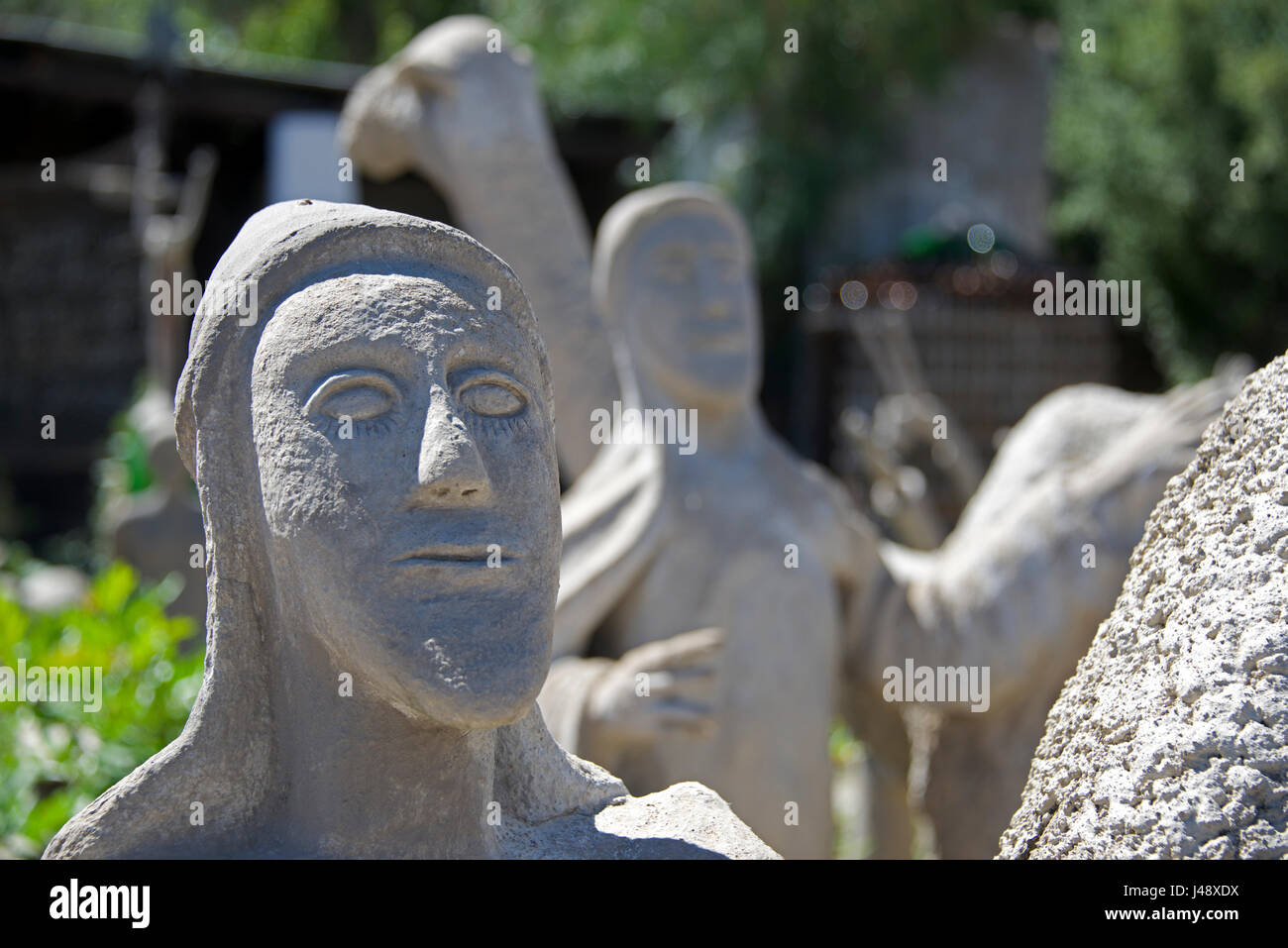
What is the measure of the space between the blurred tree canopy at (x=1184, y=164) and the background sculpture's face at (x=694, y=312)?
7.61 metres

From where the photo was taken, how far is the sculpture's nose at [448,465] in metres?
1.62

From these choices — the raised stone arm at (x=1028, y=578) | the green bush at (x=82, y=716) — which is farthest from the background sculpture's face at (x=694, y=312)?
the green bush at (x=82, y=716)

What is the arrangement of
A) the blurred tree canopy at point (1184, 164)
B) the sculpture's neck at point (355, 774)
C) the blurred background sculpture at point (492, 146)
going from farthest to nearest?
the blurred tree canopy at point (1184, 164) → the blurred background sculpture at point (492, 146) → the sculpture's neck at point (355, 774)

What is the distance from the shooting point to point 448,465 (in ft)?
5.32

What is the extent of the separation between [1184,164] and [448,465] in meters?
10.4

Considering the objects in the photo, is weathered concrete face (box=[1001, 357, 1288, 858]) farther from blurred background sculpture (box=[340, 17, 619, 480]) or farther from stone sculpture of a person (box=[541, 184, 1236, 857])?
blurred background sculpture (box=[340, 17, 619, 480])

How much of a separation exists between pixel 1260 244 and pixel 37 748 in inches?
354

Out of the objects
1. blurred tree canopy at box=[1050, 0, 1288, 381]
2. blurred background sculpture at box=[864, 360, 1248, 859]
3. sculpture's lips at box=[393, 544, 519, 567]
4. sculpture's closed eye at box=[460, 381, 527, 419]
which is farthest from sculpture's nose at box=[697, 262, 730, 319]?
blurred tree canopy at box=[1050, 0, 1288, 381]

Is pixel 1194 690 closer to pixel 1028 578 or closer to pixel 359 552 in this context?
pixel 359 552

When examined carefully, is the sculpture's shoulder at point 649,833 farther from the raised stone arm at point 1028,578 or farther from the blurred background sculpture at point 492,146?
the blurred background sculpture at point 492,146

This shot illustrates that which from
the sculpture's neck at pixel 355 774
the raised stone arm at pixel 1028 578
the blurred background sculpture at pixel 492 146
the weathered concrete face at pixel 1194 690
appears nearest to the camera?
the weathered concrete face at pixel 1194 690

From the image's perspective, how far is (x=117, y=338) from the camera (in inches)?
396

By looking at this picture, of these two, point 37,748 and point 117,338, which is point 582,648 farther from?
point 117,338

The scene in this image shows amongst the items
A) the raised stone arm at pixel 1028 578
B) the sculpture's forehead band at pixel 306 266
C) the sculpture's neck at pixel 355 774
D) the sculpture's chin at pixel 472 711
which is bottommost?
the sculpture's neck at pixel 355 774
